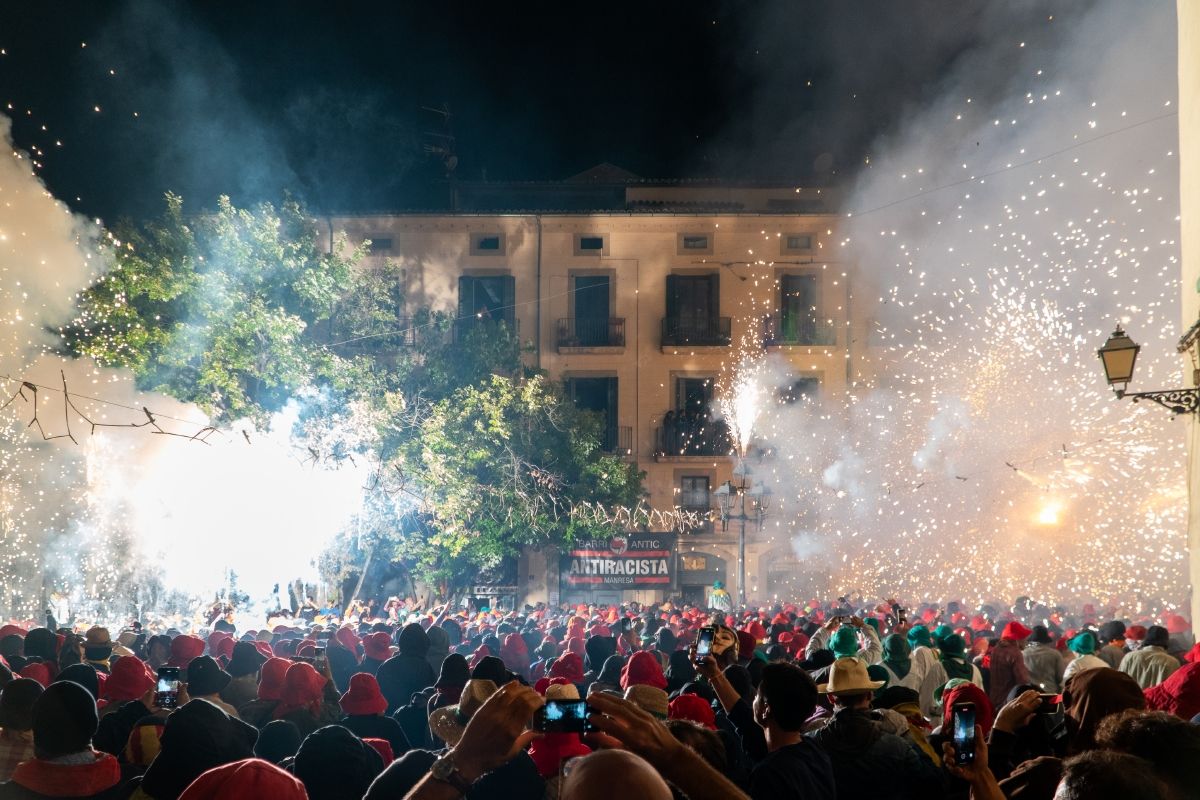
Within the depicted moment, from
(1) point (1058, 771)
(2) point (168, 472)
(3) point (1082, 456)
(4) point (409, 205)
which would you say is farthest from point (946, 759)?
(4) point (409, 205)

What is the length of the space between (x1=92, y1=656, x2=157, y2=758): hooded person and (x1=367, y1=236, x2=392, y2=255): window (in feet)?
84.6

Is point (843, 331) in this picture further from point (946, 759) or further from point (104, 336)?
point (946, 759)

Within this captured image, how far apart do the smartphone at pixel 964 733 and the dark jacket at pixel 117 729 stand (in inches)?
175

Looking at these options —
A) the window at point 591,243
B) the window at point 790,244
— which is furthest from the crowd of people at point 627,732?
the window at point 591,243

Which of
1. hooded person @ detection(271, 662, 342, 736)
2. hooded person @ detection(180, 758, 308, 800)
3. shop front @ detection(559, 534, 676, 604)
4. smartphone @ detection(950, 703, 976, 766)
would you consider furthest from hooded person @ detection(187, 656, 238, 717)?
shop front @ detection(559, 534, 676, 604)

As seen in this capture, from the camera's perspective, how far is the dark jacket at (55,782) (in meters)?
4.16

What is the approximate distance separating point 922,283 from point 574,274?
32.5 ft

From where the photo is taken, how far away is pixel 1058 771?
3.71 metres

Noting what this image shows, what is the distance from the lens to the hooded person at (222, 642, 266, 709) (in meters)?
7.73

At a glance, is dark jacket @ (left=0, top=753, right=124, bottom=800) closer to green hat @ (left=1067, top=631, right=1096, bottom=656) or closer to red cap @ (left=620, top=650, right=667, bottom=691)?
red cap @ (left=620, top=650, right=667, bottom=691)

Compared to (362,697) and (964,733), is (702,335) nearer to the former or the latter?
(362,697)

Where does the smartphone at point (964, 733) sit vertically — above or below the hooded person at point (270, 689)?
above

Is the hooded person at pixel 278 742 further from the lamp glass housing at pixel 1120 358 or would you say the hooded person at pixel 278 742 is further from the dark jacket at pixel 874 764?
the lamp glass housing at pixel 1120 358

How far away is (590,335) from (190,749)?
28640 millimetres
